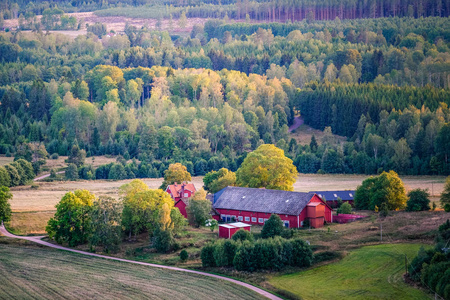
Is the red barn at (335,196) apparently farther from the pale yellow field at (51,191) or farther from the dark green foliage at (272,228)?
the pale yellow field at (51,191)

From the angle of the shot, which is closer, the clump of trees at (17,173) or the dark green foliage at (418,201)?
the dark green foliage at (418,201)

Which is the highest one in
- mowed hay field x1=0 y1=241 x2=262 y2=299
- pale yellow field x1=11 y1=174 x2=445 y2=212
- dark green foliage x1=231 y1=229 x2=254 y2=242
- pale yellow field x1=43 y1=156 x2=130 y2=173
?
dark green foliage x1=231 y1=229 x2=254 y2=242

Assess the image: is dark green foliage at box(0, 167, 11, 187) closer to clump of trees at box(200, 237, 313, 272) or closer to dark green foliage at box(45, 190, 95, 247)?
dark green foliage at box(45, 190, 95, 247)

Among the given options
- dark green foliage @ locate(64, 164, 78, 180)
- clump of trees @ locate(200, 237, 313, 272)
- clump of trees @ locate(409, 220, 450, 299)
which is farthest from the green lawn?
dark green foliage @ locate(64, 164, 78, 180)

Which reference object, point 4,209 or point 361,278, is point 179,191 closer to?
point 4,209

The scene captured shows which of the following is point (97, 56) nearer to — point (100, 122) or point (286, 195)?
point (100, 122)

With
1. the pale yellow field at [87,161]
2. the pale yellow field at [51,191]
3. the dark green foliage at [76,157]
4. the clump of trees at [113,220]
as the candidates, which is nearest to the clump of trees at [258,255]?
the clump of trees at [113,220]
